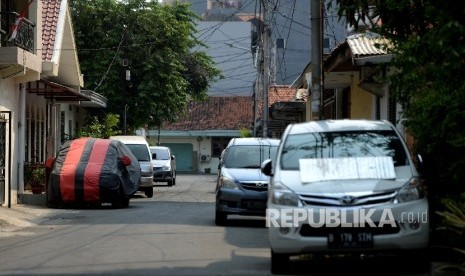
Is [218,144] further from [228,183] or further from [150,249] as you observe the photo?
[150,249]

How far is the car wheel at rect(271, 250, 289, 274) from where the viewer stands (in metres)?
11.4

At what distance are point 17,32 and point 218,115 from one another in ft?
168

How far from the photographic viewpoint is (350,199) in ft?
36.0

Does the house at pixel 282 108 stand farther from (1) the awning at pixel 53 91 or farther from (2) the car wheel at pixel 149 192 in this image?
(1) the awning at pixel 53 91

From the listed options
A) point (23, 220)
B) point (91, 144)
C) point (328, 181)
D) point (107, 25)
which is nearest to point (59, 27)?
point (91, 144)

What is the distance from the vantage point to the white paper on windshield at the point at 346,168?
11516 mm

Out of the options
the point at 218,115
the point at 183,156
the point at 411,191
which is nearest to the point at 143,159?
the point at 411,191

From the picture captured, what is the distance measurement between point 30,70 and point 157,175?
17.0 m

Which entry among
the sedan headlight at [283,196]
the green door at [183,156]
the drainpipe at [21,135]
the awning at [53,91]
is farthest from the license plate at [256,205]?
the green door at [183,156]

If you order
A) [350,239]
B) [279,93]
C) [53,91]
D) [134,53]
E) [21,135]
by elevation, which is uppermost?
[134,53]

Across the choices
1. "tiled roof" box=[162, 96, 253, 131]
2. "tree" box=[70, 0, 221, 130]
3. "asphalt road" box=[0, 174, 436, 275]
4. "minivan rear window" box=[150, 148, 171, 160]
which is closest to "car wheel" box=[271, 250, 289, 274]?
"asphalt road" box=[0, 174, 436, 275]

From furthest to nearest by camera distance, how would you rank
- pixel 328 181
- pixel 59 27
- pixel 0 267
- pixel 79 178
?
pixel 59 27 < pixel 79 178 < pixel 0 267 < pixel 328 181

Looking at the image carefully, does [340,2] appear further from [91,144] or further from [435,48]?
[91,144]

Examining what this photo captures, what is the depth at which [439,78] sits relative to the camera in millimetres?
10914
